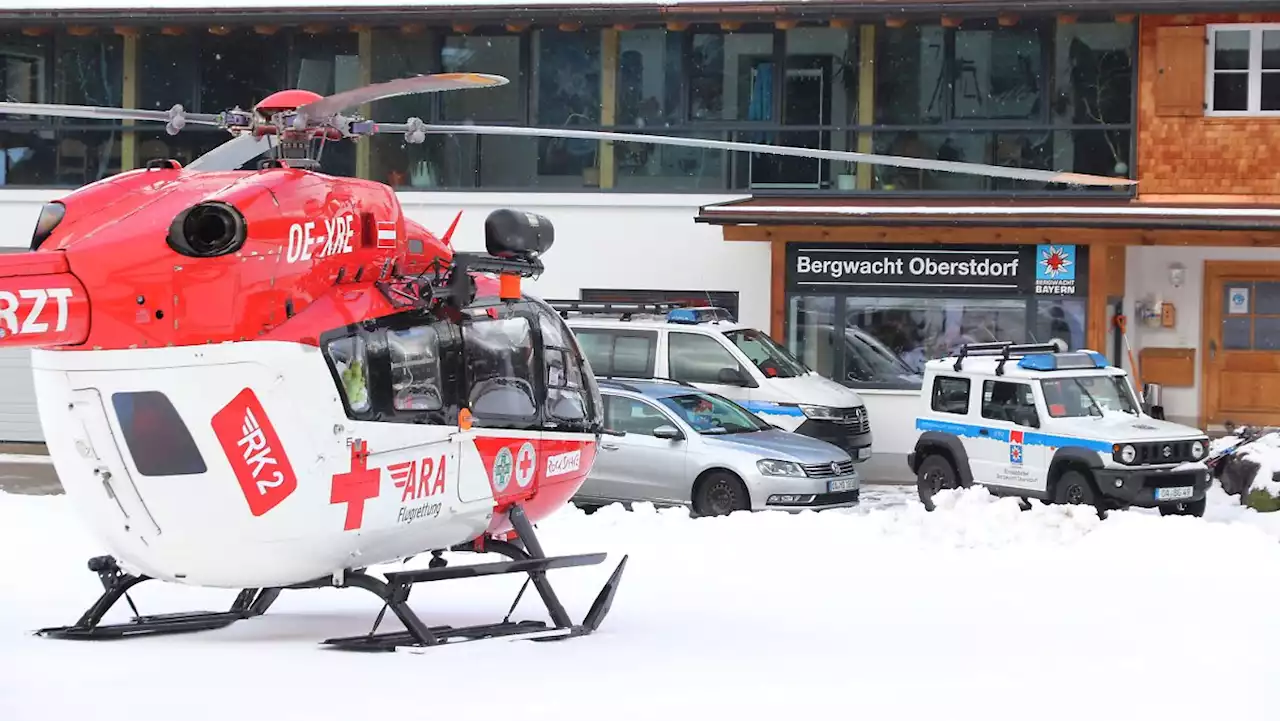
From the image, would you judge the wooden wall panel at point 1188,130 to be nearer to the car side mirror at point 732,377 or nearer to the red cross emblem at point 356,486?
the car side mirror at point 732,377

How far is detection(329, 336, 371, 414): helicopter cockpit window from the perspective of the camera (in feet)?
32.4

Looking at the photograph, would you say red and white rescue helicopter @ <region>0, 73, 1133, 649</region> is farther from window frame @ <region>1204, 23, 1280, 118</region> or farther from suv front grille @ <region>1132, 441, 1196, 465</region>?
window frame @ <region>1204, 23, 1280, 118</region>

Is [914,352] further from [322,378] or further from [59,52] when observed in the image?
[322,378]

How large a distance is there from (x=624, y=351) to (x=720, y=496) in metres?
3.99

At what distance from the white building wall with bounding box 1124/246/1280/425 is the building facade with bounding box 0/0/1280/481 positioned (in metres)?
0.04

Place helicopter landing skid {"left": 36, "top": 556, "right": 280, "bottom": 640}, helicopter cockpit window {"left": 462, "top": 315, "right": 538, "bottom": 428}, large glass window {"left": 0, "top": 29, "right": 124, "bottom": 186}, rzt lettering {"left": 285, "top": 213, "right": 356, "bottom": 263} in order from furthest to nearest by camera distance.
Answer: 1. large glass window {"left": 0, "top": 29, "right": 124, "bottom": 186}
2. helicopter cockpit window {"left": 462, "top": 315, "right": 538, "bottom": 428}
3. helicopter landing skid {"left": 36, "top": 556, "right": 280, "bottom": 640}
4. rzt lettering {"left": 285, "top": 213, "right": 356, "bottom": 263}

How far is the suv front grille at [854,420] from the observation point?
69.9ft

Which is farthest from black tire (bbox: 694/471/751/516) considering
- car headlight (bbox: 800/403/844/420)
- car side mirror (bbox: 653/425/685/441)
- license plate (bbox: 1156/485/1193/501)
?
license plate (bbox: 1156/485/1193/501)

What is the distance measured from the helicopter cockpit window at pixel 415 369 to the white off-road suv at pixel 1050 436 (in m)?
8.96

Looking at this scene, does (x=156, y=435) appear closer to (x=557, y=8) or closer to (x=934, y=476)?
(x=934, y=476)

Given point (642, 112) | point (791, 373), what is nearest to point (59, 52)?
point (642, 112)

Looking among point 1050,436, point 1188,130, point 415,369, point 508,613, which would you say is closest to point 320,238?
point 415,369

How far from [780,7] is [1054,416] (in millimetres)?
A: 8566

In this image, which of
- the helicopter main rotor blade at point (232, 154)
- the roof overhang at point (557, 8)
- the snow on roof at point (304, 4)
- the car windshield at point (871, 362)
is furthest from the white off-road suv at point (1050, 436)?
the helicopter main rotor blade at point (232, 154)
